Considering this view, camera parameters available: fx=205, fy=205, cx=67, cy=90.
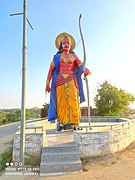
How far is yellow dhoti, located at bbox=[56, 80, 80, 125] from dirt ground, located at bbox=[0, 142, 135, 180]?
2072mm

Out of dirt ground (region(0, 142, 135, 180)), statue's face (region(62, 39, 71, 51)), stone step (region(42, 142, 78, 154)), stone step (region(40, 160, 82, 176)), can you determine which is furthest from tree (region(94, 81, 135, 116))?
stone step (region(40, 160, 82, 176))

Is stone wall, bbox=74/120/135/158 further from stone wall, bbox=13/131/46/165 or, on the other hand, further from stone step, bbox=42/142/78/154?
stone wall, bbox=13/131/46/165

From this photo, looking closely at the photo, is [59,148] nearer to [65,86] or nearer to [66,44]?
[65,86]

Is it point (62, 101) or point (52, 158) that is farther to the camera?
point (62, 101)

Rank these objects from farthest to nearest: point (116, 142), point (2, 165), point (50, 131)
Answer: point (50, 131) → point (116, 142) → point (2, 165)

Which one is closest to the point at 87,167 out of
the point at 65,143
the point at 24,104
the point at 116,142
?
the point at 65,143

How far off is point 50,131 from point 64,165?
3.86 metres

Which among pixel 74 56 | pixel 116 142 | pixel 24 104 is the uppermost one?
pixel 74 56

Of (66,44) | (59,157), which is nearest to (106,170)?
(59,157)

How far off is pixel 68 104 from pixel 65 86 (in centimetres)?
73

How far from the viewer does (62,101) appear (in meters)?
8.03

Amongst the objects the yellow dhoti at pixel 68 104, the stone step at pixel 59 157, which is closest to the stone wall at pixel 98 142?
the stone step at pixel 59 157

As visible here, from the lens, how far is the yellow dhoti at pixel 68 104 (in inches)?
310

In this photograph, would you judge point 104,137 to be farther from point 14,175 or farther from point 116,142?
point 14,175
